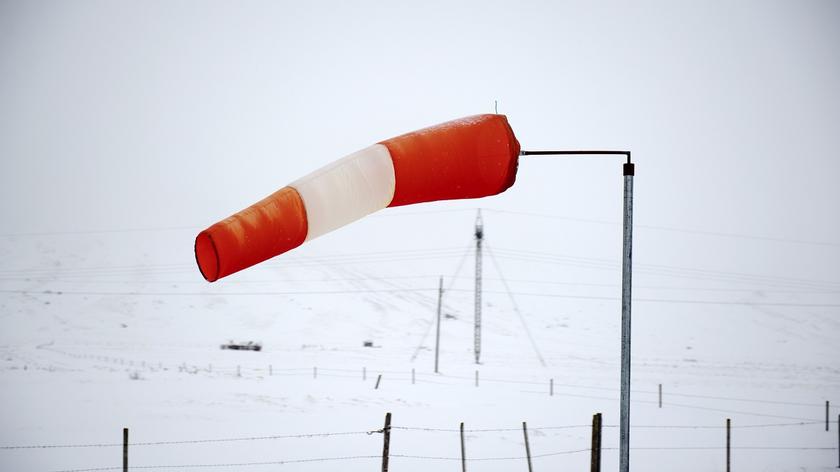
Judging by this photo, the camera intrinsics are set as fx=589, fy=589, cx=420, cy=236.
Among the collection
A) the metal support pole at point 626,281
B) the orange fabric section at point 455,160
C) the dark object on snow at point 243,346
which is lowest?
the dark object on snow at point 243,346

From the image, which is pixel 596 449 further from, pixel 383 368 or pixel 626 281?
pixel 383 368

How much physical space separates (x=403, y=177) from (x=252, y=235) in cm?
116

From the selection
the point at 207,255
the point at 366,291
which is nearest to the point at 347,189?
the point at 207,255

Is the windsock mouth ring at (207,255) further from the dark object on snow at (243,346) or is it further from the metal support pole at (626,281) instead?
the dark object on snow at (243,346)

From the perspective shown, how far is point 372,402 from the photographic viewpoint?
2162cm

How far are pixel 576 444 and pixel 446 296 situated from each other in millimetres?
81720

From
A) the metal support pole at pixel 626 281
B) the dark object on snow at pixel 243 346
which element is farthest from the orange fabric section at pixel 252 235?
the dark object on snow at pixel 243 346

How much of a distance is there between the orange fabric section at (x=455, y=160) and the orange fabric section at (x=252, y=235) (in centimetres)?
79

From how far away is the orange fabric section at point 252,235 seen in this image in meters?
2.89

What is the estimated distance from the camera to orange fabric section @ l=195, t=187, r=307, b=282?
9.48ft

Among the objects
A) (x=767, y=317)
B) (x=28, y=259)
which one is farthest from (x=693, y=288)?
(x=28, y=259)

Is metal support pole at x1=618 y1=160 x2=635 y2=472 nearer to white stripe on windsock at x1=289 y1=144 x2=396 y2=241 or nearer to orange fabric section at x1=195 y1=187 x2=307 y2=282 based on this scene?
white stripe on windsock at x1=289 y1=144 x2=396 y2=241

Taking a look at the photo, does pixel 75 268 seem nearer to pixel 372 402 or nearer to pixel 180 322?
pixel 180 322

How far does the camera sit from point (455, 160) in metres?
3.82
